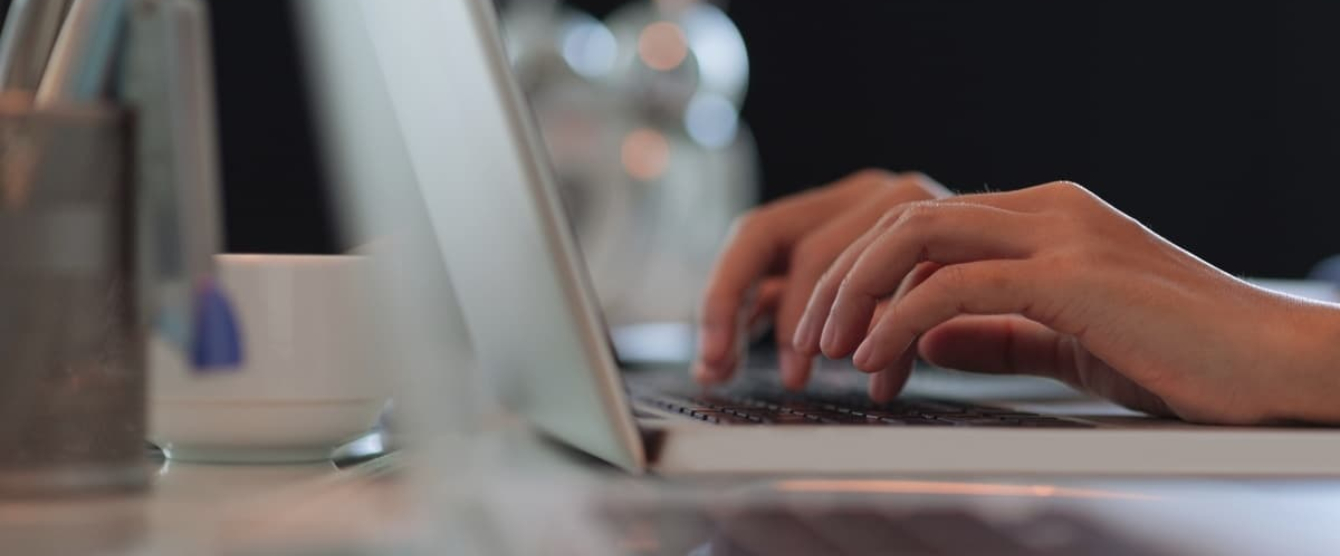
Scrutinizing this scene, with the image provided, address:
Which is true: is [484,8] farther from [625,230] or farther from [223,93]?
[223,93]

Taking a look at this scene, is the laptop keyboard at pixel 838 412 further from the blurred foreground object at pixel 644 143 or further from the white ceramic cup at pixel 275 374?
the blurred foreground object at pixel 644 143

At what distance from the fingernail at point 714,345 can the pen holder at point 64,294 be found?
515 millimetres

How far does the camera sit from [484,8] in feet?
1.39

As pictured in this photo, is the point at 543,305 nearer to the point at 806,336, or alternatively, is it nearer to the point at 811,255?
the point at 806,336

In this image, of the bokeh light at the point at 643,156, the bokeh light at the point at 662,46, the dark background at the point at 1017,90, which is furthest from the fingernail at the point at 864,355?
the dark background at the point at 1017,90

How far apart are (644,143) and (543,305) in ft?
7.00

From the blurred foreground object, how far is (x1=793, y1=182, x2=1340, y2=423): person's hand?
170 centimetres

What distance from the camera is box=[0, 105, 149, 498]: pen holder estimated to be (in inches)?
16.6

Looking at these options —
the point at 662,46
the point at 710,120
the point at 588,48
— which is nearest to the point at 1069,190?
the point at 662,46

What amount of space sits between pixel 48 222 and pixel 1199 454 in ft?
1.13

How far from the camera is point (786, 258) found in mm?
1033

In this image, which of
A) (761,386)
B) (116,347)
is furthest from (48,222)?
(761,386)

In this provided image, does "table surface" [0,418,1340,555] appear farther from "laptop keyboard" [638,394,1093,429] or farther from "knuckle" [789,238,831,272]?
"knuckle" [789,238,831,272]

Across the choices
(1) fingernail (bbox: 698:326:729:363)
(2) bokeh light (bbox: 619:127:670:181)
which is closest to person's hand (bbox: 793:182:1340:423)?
(1) fingernail (bbox: 698:326:729:363)
